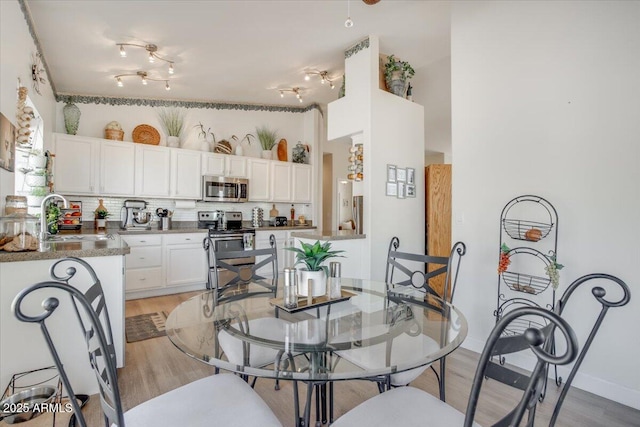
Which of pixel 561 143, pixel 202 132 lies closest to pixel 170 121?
pixel 202 132

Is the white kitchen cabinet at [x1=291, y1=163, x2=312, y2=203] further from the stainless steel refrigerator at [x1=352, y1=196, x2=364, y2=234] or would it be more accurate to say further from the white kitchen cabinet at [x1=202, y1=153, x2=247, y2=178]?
the stainless steel refrigerator at [x1=352, y1=196, x2=364, y2=234]

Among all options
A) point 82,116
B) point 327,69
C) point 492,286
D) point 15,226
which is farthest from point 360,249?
point 82,116

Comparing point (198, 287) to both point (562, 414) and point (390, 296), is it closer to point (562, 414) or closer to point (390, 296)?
point (390, 296)

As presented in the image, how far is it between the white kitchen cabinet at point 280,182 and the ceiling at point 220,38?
149cm

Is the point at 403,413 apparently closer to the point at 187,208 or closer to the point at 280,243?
the point at 280,243

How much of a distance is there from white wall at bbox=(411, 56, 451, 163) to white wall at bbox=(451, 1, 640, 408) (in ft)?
5.74

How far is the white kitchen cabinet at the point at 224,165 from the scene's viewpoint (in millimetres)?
5121

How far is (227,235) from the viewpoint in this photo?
4.86 metres

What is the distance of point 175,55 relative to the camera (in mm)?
3715

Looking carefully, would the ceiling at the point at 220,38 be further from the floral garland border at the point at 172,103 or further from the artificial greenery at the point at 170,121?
the artificial greenery at the point at 170,121

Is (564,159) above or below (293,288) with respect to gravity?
above

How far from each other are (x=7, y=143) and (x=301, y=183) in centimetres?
413

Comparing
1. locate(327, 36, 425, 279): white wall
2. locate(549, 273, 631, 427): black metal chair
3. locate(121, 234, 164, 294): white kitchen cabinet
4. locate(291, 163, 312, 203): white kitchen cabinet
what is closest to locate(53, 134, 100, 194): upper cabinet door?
locate(121, 234, 164, 294): white kitchen cabinet

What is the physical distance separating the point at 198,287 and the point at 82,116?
2.91 m
